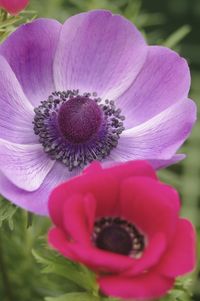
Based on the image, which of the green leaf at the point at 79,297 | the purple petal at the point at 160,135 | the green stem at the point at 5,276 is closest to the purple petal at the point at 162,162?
the purple petal at the point at 160,135

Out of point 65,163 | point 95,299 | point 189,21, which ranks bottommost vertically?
point 95,299

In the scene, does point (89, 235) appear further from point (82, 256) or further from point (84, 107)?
point (84, 107)

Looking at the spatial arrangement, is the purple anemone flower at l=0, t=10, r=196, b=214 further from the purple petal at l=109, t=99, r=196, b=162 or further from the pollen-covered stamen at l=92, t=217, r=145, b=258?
the pollen-covered stamen at l=92, t=217, r=145, b=258

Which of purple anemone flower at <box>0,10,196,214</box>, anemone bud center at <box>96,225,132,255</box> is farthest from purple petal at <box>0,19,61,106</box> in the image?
anemone bud center at <box>96,225,132,255</box>

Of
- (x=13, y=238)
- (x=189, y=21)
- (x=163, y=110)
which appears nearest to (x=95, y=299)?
Result: (x=163, y=110)

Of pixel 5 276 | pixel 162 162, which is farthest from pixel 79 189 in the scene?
pixel 5 276

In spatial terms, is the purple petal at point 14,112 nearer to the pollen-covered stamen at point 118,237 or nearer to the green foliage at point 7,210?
the green foliage at point 7,210
